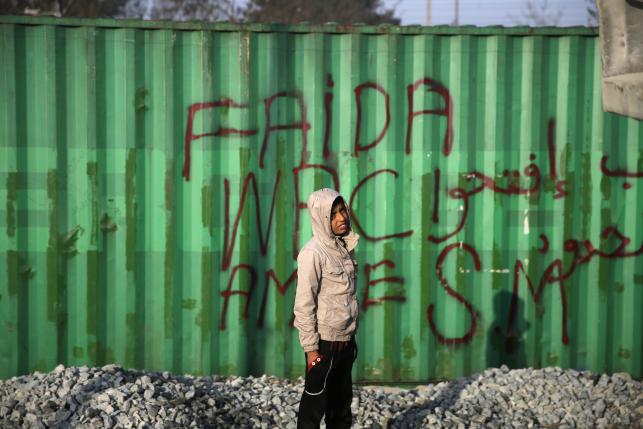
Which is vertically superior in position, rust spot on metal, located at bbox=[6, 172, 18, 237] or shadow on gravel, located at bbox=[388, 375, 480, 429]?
rust spot on metal, located at bbox=[6, 172, 18, 237]

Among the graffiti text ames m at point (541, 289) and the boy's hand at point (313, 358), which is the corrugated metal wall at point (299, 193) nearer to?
the graffiti text ames m at point (541, 289)

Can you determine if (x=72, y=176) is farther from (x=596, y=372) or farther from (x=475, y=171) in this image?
(x=596, y=372)

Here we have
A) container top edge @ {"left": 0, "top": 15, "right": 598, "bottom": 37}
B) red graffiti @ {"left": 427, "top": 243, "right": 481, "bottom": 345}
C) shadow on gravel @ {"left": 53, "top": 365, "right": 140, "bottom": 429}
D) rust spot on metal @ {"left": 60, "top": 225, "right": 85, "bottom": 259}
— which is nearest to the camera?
shadow on gravel @ {"left": 53, "top": 365, "right": 140, "bottom": 429}

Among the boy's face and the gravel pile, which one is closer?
the boy's face

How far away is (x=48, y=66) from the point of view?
5.51 metres

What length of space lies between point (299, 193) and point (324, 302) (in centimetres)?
184

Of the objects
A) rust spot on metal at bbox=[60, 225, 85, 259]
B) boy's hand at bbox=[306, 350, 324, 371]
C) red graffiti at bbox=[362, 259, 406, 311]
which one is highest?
rust spot on metal at bbox=[60, 225, 85, 259]

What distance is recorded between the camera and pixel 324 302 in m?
4.00

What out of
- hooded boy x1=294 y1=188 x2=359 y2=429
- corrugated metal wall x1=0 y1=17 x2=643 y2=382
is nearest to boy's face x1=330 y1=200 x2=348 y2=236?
hooded boy x1=294 y1=188 x2=359 y2=429

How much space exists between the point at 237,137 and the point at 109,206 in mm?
1077

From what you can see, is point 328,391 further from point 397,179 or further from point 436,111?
point 436,111

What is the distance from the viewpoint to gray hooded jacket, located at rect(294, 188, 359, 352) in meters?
3.93

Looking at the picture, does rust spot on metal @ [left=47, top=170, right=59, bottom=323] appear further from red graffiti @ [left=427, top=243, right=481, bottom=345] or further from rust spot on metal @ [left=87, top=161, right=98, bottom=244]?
red graffiti @ [left=427, top=243, right=481, bottom=345]

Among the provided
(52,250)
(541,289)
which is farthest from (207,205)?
(541,289)
